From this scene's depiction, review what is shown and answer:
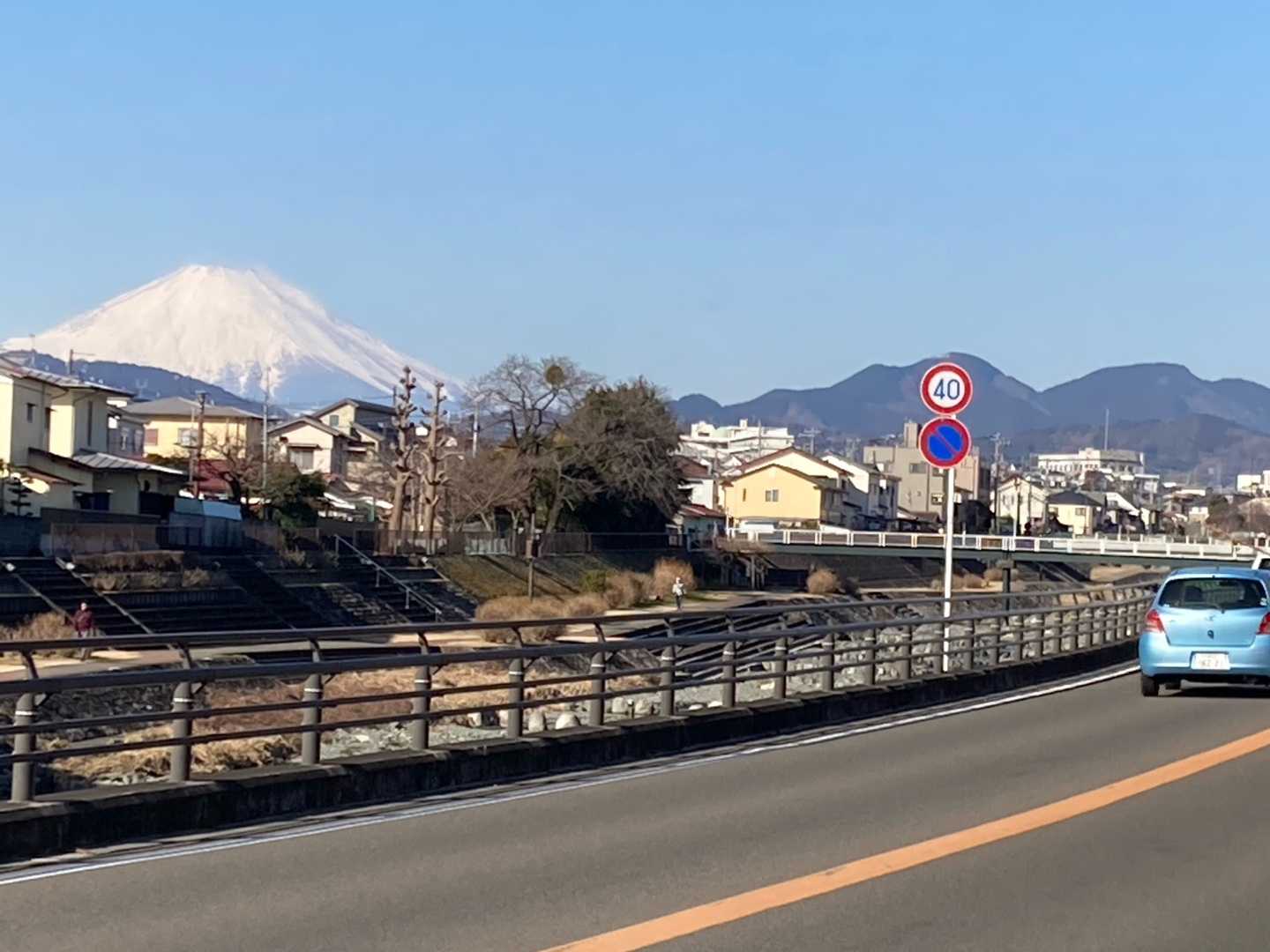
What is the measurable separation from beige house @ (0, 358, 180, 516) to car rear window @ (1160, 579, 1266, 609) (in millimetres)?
47474

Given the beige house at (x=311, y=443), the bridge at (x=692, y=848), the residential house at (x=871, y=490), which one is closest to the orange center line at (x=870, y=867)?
the bridge at (x=692, y=848)

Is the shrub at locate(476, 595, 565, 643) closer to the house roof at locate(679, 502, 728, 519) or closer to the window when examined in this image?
the house roof at locate(679, 502, 728, 519)

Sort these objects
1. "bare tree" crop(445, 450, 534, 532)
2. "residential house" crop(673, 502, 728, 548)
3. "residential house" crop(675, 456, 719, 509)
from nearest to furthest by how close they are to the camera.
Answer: "bare tree" crop(445, 450, 534, 532) < "residential house" crop(673, 502, 728, 548) < "residential house" crop(675, 456, 719, 509)

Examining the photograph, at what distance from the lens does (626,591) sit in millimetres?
77312

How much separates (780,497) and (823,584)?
45.0 m

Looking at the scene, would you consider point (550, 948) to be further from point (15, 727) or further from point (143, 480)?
point (143, 480)

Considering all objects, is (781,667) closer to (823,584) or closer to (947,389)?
(947,389)

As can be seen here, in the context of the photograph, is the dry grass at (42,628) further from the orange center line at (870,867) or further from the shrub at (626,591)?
the orange center line at (870,867)

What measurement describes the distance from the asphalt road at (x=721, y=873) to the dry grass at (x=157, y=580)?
1577 inches

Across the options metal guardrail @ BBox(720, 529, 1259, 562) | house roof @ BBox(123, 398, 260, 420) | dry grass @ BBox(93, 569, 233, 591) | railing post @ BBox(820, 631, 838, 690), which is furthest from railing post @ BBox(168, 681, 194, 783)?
house roof @ BBox(123, 398, 260, 420)

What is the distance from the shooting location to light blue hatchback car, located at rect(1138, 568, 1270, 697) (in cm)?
2181

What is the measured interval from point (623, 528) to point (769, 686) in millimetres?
62855

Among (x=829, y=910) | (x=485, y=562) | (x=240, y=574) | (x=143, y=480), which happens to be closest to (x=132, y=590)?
(x=240, y=574)

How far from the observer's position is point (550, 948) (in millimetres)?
8359
